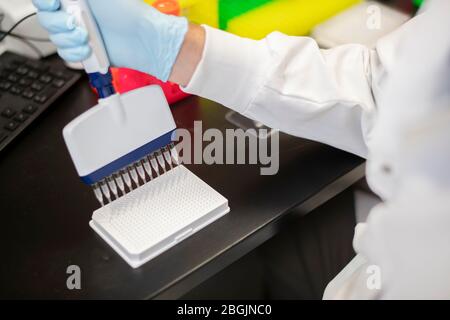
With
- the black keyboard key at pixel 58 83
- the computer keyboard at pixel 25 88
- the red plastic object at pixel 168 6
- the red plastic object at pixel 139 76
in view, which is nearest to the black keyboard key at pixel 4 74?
the computer keyboard at pixel 25 88

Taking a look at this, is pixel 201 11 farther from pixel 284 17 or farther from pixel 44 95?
pixel 44 95

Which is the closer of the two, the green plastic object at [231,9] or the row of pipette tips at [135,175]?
the row of pipette tips at [135,175]

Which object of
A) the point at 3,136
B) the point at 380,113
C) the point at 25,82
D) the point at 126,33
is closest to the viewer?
the point at 380,113

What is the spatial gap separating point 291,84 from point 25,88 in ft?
1.71

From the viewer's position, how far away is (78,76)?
100 centimetres

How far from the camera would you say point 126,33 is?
732 mm

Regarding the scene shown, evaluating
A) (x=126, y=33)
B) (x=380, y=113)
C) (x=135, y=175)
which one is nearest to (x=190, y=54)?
(x=126, y=33)

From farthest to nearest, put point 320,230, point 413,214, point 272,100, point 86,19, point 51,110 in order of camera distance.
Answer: point 320,230
point 51,110
point 272,100
point 86,19
point 413,214

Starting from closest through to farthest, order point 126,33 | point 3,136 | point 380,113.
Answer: point 380,113, point 126,33, point 3,136

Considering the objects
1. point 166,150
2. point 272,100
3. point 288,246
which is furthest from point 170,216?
point 288,246

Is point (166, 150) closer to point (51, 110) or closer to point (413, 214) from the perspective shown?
point (51, 110)

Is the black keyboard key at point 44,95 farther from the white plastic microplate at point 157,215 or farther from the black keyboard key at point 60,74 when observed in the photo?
the white plastic microplate at point 157,215

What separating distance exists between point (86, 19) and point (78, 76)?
1.12 feet

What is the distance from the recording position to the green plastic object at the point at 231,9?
1.01 meters
